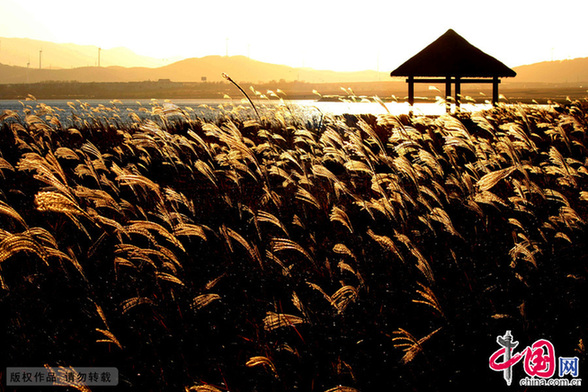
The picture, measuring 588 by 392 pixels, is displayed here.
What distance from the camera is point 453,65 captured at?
660 inches

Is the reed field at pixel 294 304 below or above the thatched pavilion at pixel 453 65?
below

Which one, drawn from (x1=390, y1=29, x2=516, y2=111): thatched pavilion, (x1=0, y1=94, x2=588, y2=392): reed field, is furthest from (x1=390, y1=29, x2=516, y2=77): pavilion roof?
(x1=0, y1=94, x2=588, y2=392): reed field

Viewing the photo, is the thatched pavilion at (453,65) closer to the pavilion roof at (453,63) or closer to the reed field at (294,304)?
the pavilion roof at (453,63)

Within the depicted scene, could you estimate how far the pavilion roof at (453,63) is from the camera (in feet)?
55.2

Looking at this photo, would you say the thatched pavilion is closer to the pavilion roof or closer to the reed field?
the pavilion roof

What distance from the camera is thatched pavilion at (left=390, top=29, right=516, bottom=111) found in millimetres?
16828

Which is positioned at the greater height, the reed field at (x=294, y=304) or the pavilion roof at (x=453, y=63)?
the pavilion roof at (x=453, y=63)

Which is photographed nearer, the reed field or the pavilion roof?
the reed field

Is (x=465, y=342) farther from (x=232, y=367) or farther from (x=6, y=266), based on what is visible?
(x=6, y=266)

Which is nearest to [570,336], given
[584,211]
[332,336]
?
[332,336]

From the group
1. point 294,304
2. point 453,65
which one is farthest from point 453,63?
point 294,304

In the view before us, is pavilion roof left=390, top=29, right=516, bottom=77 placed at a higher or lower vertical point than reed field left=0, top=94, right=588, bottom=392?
higher

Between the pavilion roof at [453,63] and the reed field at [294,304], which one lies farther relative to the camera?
the pavilion roof at [453,63]

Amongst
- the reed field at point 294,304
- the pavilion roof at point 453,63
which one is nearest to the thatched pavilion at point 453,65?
the pavilion roof at point 453,63
